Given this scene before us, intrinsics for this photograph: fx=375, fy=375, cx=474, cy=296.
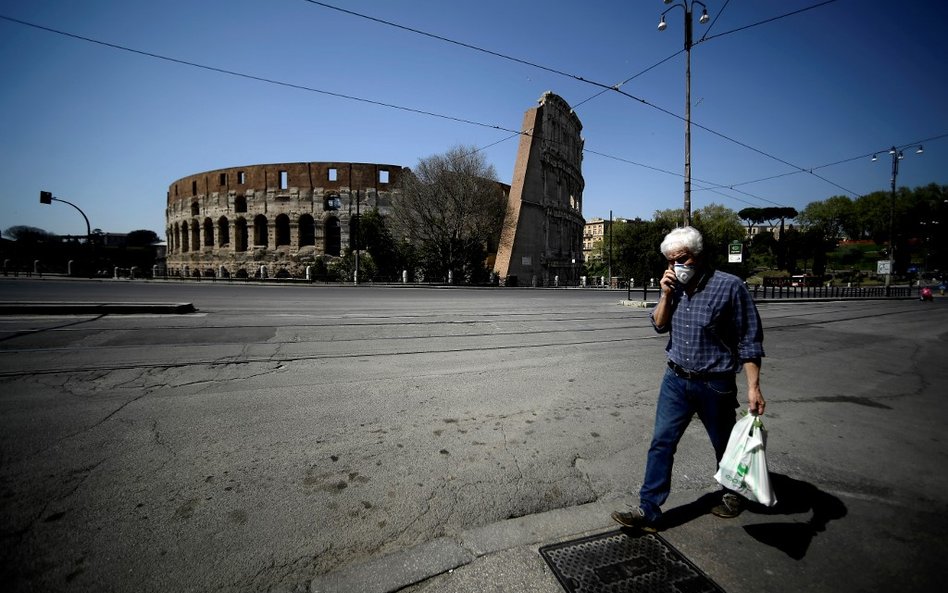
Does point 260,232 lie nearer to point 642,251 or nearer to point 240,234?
point 240,234

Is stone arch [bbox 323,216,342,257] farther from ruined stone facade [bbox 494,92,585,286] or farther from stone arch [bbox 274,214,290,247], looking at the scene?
ruined stone facade [bbox 494,92,585,286]

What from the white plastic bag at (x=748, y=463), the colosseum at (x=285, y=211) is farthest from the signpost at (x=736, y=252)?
the colosseum at (x=285, y=211)

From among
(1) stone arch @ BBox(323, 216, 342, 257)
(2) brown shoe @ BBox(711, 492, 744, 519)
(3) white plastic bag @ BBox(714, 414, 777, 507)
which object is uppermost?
(1) stone arch @ BBox(323, 216, 342, 257)

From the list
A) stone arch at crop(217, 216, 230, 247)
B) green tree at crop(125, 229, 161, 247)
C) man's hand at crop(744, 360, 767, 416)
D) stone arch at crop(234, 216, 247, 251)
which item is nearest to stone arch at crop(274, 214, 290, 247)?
stone arch at crop(234, 216, 247, 251)

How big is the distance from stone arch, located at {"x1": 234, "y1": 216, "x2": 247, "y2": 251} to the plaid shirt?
48882 mm

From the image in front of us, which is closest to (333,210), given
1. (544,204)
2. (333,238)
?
(333,238)

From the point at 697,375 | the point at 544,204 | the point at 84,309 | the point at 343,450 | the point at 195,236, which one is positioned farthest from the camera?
the point at 195,236

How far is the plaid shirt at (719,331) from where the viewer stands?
222 cm

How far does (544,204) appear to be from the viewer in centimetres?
3853

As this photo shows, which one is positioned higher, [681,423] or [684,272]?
[684,272]

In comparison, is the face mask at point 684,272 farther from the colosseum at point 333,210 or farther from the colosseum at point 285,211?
the colosseum at point 285,211

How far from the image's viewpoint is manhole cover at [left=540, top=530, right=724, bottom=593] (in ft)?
6.04

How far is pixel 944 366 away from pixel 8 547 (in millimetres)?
11860

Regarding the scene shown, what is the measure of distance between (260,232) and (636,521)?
47859 millimetres
